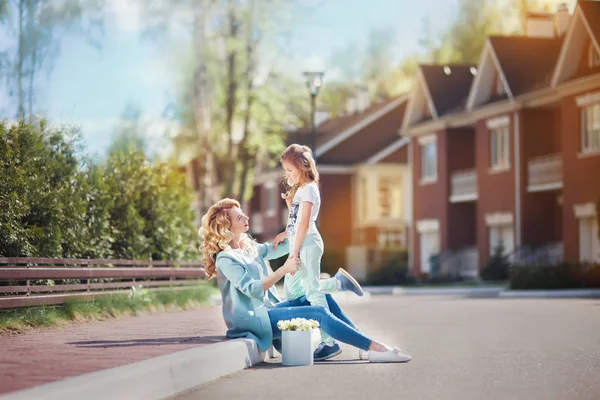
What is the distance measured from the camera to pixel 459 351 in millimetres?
13688

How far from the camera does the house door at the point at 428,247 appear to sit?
5303 centimetres

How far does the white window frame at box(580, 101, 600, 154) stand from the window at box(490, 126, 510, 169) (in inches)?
227

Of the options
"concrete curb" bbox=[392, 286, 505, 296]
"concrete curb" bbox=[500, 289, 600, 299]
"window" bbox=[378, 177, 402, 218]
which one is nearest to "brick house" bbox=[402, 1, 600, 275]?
"concrete curb" bbox=[392, 286, 505, 296]

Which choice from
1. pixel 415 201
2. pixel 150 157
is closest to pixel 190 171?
pixel 415 201

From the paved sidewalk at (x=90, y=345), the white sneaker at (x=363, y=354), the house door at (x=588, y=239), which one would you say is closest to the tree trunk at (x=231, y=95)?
the house door at (x=588, y=239)

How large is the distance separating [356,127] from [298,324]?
5524 cm

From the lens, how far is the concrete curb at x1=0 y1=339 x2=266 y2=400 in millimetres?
7812

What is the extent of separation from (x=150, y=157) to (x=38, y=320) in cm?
1056

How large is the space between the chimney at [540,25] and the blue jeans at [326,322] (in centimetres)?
4105

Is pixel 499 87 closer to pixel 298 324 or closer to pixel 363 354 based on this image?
pixel 363 354

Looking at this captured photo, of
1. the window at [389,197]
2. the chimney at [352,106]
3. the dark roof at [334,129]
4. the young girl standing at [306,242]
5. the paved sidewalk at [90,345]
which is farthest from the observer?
the chimney at [352,106]

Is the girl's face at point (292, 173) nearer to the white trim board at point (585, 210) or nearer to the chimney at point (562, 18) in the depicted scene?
the white trim board at point (585, 210)

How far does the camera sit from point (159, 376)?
30.1 feet

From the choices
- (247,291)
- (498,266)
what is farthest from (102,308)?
(498,266)
